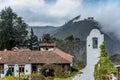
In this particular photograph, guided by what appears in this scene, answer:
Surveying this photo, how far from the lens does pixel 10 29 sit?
163 feet

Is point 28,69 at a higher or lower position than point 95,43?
lower

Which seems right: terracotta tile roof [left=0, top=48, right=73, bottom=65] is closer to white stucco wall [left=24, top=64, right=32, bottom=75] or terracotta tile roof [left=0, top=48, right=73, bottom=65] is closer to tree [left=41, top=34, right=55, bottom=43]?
white stucco wall [left=24, top=64, right=32, bottom=75]

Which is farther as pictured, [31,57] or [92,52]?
[31,57]

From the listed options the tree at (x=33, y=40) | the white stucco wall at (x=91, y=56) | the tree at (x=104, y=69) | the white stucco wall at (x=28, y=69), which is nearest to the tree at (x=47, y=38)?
the tree at (x=33, y=40)

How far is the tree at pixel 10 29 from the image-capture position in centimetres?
4778

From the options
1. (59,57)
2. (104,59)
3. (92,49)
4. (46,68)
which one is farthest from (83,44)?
(104,59)

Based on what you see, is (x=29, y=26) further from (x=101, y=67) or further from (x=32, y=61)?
(x=101, y=67)

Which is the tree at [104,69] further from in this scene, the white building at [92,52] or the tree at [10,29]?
the tree at [10,29]

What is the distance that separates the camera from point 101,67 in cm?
1141

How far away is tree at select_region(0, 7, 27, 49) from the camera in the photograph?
4778 cm

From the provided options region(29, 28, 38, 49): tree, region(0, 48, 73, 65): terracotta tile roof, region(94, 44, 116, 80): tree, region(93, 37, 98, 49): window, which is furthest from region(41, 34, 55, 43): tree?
region(94, 44, 116, 80): tree

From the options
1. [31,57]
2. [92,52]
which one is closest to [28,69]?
[31,57]

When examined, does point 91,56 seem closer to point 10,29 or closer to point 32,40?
point 10,29

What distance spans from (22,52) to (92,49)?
19.2 meters
